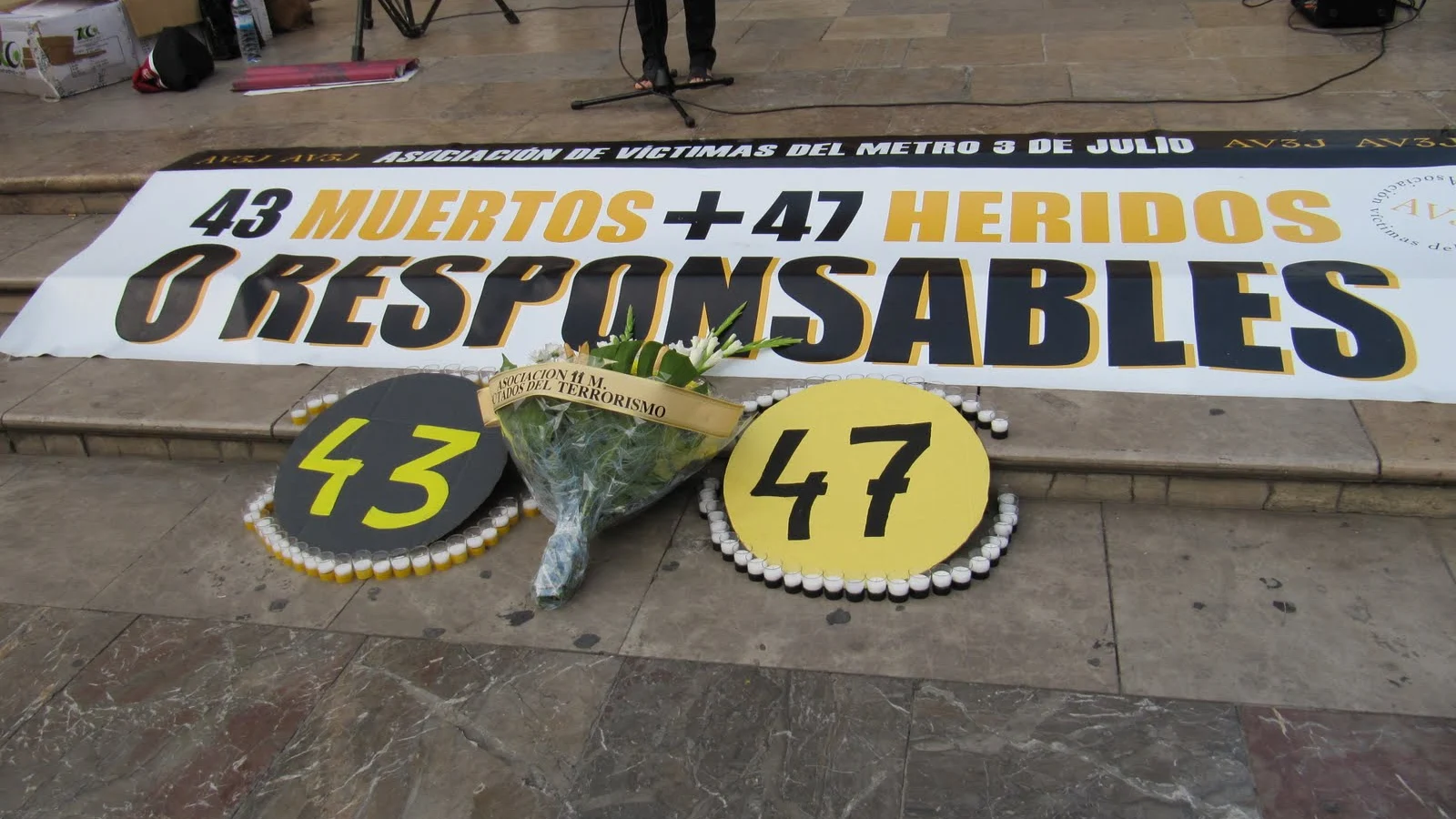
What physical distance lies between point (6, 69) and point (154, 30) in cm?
102

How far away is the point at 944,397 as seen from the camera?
4141 millimetres

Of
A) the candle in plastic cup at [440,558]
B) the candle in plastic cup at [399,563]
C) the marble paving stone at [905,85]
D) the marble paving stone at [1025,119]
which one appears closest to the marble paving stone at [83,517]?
the candle in plastic cup at [399,563]

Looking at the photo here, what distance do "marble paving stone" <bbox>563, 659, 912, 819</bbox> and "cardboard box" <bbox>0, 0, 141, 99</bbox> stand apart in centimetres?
708

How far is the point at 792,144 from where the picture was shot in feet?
18.6

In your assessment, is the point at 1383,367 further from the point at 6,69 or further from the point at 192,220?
the point at 6,69

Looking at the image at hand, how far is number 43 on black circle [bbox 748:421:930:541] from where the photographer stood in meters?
3.72

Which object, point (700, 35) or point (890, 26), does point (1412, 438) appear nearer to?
point (700, 35)

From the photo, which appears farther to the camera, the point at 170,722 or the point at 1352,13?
the point at 1352,13

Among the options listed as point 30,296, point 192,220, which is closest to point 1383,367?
point 192,220

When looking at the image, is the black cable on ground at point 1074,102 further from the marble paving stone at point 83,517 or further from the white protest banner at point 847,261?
the marble paving stone at point 83,517

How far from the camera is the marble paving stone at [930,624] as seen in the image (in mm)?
3264

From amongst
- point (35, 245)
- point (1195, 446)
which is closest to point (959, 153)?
point (1195, 446)

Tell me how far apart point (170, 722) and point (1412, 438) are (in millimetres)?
4036

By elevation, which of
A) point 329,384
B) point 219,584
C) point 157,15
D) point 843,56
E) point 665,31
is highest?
point 665,31
